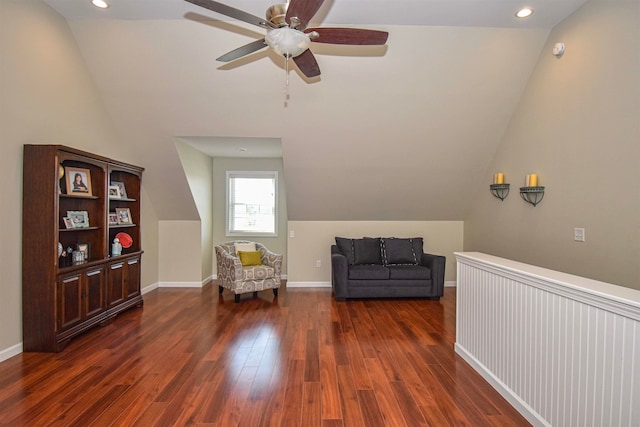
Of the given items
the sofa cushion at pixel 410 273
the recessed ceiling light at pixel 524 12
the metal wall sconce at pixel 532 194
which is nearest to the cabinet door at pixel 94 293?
the sofa cushion at pixel 410 273

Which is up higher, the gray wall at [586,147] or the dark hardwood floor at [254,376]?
the gray wall at [586,147]

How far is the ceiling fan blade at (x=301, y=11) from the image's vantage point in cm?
177

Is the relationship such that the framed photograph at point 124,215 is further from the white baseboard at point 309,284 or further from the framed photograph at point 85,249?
the white baseboard at point 309,284

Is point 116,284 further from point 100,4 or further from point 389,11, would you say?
point 389,11

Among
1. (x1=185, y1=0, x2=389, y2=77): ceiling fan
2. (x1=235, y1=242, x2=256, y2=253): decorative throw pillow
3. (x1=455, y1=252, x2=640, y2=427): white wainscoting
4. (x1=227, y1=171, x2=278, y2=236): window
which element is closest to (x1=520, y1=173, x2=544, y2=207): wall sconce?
(x1=455, y1=252, x2=640, y2=427): white wainscoting

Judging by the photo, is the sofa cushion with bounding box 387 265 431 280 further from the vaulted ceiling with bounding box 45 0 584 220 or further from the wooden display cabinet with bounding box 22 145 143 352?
the wooden display cabinet with bounding box 22 145 143 352

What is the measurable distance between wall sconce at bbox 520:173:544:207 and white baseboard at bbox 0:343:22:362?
530 centimetres

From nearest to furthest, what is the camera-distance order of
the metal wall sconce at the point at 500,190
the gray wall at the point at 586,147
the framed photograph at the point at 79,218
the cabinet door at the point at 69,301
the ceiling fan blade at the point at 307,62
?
the ceiling fan blade at the point at 307,62
the gray wall at the point at 586,147
the cabinet door at the point at 69,301
the framed photograph at the point at 79,218
the metal wall sconce at the point at 500,190

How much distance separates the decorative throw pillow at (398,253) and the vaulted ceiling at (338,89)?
2.82 ft

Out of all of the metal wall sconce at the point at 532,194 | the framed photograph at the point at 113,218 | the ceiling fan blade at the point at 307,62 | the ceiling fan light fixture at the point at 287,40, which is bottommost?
the framed photograph at the point at 113,218

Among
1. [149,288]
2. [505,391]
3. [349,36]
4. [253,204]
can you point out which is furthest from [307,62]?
[149,288]

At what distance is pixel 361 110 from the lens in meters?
4.16

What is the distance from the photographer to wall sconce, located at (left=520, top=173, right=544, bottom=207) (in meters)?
3.65

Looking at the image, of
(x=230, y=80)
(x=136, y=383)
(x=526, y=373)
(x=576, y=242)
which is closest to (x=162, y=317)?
(x=136, y=383)
